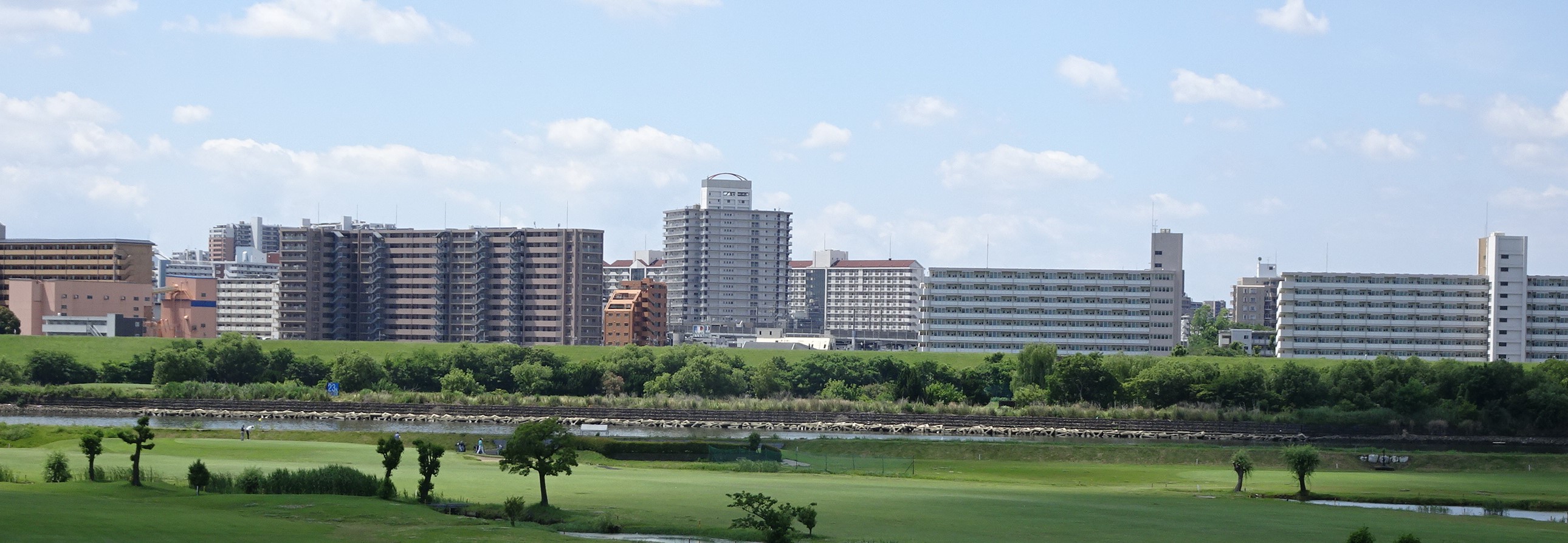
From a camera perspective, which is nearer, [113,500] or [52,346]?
[113,500]

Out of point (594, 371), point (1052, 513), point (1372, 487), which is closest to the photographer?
point (1052, 513)

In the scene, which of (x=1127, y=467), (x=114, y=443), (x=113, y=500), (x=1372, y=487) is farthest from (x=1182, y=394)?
(x=113, y=500)

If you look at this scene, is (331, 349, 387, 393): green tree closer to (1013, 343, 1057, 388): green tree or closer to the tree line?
the tree line

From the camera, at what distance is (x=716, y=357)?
12556 centimetres

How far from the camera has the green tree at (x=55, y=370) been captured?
401ft

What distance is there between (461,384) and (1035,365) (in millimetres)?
48362

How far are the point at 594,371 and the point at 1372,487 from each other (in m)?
74.0

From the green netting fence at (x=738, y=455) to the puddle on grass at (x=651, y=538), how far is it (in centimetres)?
2779

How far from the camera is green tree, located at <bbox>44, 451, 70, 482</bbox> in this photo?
1853 inches

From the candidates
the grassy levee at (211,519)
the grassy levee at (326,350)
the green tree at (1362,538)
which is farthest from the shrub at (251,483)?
the grassy levee at (326,350)

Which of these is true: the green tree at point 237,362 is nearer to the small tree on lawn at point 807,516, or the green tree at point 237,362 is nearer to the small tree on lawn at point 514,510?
the small tree on lawn at point 514,510

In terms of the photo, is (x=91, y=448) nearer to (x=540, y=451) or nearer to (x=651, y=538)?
(x=540, y=451)

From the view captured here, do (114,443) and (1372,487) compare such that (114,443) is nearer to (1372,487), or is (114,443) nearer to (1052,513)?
(1052,513)

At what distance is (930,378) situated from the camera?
4855 inches
